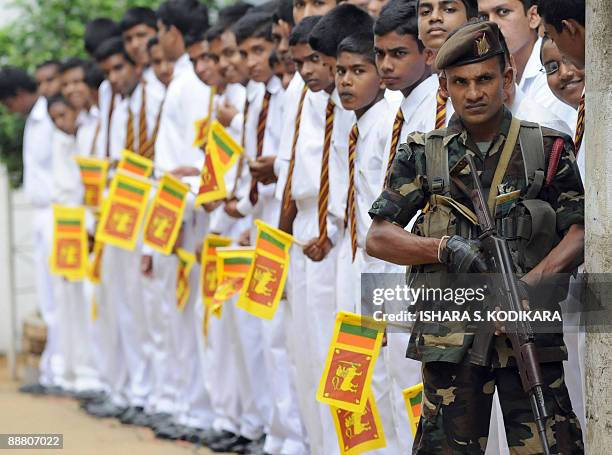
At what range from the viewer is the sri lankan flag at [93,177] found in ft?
31.6

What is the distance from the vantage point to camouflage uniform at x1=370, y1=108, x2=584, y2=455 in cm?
423

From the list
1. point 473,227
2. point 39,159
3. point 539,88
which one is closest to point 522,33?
point 539,88

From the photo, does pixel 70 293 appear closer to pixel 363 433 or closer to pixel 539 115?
pixel 363 433

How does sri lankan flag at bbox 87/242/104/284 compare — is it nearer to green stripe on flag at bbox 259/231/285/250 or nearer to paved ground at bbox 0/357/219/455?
paved ground at bbox 0/357/219/455

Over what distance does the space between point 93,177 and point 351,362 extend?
15.2ft

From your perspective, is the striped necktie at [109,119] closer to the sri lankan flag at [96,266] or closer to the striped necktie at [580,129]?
the sri lankan flag at [96,266]

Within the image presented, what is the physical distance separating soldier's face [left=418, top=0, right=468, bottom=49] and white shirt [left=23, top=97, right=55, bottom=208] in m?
6.24

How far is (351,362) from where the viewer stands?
5.52 metres

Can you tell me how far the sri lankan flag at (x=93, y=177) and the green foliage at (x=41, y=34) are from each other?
2.79 meters

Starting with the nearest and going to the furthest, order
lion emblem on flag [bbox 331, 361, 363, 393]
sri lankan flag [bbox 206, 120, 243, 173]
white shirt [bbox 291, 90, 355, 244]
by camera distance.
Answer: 1. lion emblem on flag [bbox 331, 361, 363, 393]
2. white shirt [bbox 291, 90, 355, 244]
3. sri lankan flag [bbox 206, 120, 243, 173]

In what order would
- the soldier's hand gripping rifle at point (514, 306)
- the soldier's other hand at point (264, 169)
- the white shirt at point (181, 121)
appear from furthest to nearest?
the white shirt at point (181, 121) → the soldier's other hand at point (264, 169) → the soldier's hand gripping rifle at point (514, 306)

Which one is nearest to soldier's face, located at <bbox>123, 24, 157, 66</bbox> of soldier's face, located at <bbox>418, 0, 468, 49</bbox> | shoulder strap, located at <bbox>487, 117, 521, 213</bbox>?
soldier's face, located at <bbox>418, 0, 468, 49</bbox>

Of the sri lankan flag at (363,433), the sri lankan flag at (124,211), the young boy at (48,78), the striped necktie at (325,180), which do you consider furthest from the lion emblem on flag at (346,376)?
the young boy at (48,78)

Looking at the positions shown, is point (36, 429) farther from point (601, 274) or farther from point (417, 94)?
point (601, 274)
